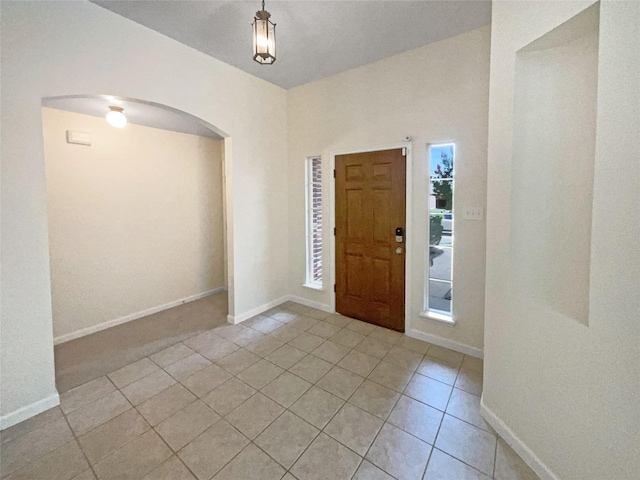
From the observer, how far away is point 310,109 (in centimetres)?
357

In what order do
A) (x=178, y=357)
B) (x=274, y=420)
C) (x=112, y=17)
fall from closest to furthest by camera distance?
1. (x=274, y=420)
2. (x=112, y=17)
3. (x=178, y=357)

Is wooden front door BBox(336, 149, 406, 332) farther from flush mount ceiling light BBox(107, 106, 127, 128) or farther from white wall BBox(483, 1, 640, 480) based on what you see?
flush mount ceiling light BBox(107, 106, 127, 128)

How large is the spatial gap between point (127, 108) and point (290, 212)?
2215mm

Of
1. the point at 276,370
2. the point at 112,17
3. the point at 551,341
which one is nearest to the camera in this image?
the point at 551,341

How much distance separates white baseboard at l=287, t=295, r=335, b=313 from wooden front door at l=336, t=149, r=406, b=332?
0.49 ft

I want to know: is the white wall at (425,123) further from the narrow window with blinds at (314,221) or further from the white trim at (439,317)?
the narrow window with blinds at (314,221)

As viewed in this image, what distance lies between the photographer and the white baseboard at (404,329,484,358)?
2.55 m

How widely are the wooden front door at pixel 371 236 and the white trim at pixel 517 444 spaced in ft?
4.08

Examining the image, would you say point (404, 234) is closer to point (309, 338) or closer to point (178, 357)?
point (309, 338)

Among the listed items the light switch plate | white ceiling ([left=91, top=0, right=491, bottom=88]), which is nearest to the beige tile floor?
the light switch plate

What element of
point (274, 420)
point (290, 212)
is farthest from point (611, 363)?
point (290, 212)

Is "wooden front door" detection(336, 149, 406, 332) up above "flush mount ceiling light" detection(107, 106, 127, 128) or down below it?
below

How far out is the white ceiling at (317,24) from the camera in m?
2.10

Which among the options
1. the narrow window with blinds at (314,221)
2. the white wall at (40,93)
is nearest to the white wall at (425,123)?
the narrow window with blinds at (314,221)
